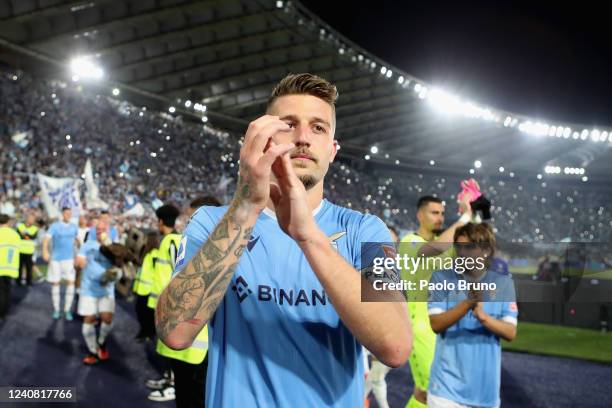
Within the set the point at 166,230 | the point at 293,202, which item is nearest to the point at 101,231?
the point at 166,230

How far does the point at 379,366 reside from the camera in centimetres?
630

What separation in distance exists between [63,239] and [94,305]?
14.8 ft

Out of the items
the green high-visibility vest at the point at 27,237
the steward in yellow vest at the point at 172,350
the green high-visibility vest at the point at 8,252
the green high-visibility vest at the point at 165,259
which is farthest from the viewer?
the green high-visibility vest at the point at 27,237

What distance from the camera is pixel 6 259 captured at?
10461mm

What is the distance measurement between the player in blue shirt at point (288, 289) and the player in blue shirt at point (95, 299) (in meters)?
7.17

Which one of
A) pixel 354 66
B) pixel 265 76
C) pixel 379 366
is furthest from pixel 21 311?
pixel 354 66

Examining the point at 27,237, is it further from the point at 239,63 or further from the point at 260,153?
the point at 239,63

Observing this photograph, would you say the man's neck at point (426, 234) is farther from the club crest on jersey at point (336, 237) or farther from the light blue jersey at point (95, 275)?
the light blue jersey at point (95, 275)

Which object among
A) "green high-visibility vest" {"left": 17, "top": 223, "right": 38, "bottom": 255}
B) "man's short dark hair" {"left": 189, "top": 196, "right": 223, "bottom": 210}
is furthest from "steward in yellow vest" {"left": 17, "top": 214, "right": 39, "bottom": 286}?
"man's short dark hair" {"left": 189, "top": 196, "right": 223, "bottom": 210}

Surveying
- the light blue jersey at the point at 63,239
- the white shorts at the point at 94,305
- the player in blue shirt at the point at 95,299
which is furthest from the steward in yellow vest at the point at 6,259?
the white shorts at the point at 94,305

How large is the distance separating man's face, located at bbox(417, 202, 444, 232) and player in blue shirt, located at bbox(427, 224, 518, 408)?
2.10 metres

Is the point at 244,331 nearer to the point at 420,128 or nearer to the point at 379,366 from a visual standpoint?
the point at 379,366

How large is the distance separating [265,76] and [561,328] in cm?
2137

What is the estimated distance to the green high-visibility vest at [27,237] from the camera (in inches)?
588
